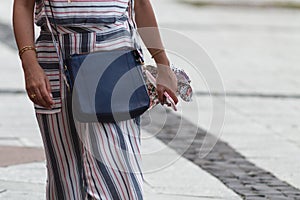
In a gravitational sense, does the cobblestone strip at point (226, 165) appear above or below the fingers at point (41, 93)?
below

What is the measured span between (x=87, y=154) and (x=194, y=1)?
19021mm

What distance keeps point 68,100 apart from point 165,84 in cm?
41

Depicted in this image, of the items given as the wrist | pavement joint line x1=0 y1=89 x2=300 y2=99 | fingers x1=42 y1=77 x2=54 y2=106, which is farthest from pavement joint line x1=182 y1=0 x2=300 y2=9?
fingers x1=42 y1=77 x2=54 y2=106

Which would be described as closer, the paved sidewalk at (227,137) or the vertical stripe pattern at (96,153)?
the vertical stripe pattern at (96,153)

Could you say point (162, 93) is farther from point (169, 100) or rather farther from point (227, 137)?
point (227, 137)

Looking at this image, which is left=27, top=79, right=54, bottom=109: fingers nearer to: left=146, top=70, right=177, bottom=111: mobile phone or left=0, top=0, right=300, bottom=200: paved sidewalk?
left=146, top=70, right=177, bottom=111: mobile phone

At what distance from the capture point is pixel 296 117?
30.5 feet

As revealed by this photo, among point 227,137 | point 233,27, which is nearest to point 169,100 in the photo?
point 227,137

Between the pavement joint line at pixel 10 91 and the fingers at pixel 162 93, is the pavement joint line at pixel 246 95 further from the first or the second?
the fingers at pixel 162 93

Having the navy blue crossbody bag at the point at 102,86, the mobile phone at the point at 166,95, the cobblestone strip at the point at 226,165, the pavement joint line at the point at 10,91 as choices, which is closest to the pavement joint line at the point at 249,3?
the pavement joint line at the point at 10,91

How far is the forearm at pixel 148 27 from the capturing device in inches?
167

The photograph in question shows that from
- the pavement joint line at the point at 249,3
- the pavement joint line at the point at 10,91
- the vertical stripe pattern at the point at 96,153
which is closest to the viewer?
the vertical stripe pattern at the point at 96,153

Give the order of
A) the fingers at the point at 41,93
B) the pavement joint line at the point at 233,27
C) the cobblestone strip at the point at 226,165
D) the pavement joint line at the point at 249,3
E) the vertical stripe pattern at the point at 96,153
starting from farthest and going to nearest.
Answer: the pavement joint line at the point at 249,3 < the pavement joint line at the point at 233,27 < the cobblestone strip at the point at 226,165 < the vertical stripe pattern at the point at 96,153 < the fingers at the point at 41,93

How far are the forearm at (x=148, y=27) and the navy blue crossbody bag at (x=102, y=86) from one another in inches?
8.4
